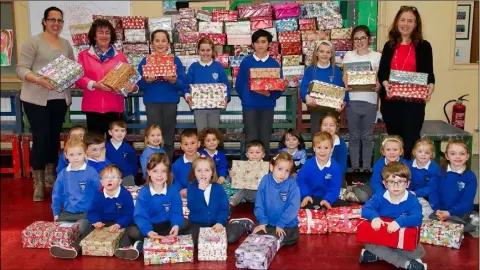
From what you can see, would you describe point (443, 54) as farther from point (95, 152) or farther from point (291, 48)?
point (95, 152)

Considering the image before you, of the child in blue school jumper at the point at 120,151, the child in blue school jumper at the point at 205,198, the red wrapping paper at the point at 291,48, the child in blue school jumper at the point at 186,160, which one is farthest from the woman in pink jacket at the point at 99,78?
the red wrapping paper at the point at 291,48

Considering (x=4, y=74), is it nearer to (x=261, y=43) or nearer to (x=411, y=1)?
(x=261, y=43)

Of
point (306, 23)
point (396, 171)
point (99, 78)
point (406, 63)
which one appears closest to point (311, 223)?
point (396, 171)

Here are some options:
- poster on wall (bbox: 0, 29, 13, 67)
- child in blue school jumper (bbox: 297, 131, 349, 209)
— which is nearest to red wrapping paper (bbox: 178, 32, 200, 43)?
child in blue school jumper (bbox: 297, 131, 349, 209)

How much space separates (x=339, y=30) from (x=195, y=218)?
12.0 ft

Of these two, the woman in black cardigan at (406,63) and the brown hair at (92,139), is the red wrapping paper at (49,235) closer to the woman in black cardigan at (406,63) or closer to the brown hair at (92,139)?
the brown hair at (92,139)

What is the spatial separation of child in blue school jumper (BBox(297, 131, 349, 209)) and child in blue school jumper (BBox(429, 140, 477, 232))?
92 centimetres

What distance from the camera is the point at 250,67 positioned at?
603 centimetres

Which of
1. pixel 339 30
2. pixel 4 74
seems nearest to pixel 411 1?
pixel 339 30

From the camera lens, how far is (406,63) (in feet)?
18.4

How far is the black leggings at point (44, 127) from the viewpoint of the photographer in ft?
18.6

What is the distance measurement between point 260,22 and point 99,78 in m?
2.43

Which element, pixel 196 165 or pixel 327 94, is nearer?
pixel 196 165

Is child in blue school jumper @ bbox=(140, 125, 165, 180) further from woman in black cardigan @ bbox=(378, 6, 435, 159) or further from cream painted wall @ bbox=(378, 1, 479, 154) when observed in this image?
cream painted wall @ bbox=(378, 1, 479, 154)
